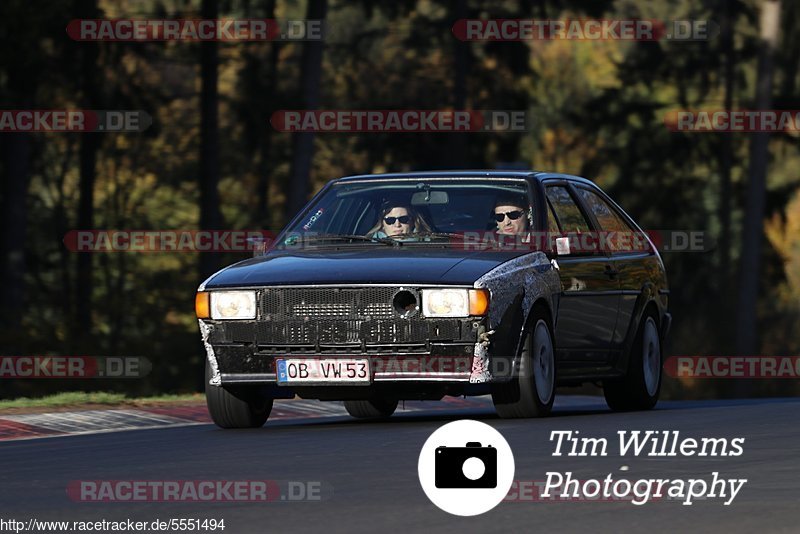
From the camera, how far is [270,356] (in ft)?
40.1

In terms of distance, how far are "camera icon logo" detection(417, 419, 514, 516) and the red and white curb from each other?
15.0 ft

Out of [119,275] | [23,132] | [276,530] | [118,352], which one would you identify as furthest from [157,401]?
[119,275]

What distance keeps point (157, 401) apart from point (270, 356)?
4.05 metres

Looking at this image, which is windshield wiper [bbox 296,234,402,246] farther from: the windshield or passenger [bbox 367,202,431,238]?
passenger [bbox 367,202,431,238]

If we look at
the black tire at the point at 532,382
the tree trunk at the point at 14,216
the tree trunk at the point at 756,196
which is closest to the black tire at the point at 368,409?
the black tire at the point at 532,382

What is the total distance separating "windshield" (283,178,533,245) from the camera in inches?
521

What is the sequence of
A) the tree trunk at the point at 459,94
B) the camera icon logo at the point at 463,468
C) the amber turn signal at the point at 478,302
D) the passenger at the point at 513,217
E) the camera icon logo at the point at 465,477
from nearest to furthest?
the camera icon logo at the point at 465,477 < the camera icon logo at the point at 463,468 < the amber turn signal at the point at 478,302 < the passenger at the point at 513,217 < the tree trunk at the point at 459,94

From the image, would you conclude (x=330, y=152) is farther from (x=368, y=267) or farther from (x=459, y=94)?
(x=368, y=267)

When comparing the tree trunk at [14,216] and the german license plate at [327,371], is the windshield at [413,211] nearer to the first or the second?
the german license plate at [327,371]

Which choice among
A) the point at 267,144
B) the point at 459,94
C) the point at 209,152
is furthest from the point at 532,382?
the point at 459,94

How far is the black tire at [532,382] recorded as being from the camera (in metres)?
12.3

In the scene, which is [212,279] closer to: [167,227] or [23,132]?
[23,132]

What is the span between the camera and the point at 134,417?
14.0 meters

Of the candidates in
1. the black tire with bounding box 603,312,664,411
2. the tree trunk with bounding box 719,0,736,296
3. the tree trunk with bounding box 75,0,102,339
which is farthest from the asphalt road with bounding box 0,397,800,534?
the tree trunk with bounding box 719,0,736,296
